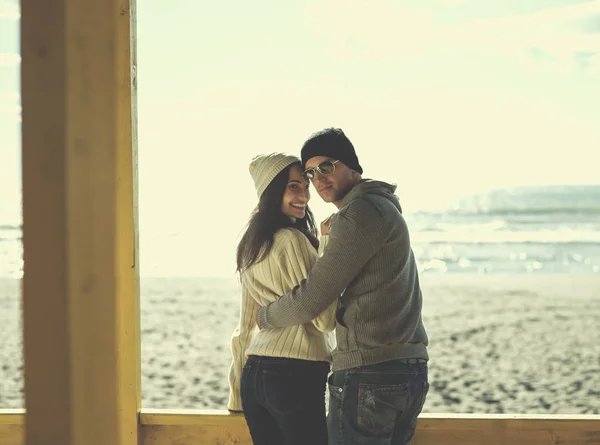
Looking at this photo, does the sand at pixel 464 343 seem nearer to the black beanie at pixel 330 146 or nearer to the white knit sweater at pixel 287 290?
the white knit sweater at pixel 287 290

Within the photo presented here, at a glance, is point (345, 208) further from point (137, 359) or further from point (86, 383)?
point (137, 359)

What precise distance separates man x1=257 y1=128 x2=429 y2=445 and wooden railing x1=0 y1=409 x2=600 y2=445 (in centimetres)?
79

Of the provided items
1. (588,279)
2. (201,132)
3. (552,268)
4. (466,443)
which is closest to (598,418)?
(466,443)

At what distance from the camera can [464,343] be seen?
862 centimetres

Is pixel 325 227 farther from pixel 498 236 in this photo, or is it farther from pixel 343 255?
pixel 498 236

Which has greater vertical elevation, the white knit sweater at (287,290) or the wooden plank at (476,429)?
the white knit sweater at (287,290)

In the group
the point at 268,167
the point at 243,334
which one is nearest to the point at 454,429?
the point at 243,334

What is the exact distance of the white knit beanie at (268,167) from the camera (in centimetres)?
233

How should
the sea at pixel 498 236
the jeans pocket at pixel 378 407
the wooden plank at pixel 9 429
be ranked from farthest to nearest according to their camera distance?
the sea at pixel 498 236, the wooden plank at pixel 9 429, the jeans pocket at pixel 378 407

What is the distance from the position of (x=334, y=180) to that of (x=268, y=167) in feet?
0.81

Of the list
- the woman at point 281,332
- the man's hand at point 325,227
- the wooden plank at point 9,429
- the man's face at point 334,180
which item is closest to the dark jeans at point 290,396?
the woman at point 281,332

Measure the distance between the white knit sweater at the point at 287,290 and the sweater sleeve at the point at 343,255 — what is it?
0.12 m

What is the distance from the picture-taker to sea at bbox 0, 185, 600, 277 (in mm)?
13703

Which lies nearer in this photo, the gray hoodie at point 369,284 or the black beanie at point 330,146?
the gray hoodie at point 369,284
